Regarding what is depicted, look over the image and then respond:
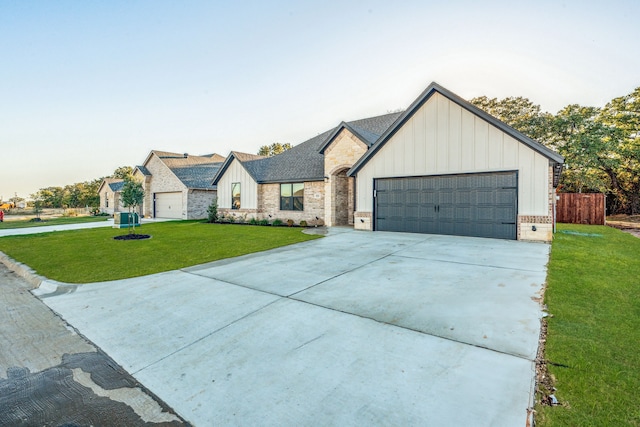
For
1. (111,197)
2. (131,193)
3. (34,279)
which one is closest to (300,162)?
(131,193)

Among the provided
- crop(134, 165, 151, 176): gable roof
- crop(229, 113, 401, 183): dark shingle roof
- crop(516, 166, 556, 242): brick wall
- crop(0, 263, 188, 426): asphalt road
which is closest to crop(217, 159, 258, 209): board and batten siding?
crop(229, 113, 401, 183): dark shingle roof

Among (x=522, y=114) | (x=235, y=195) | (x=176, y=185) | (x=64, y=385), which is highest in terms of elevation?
(x=522, y=114)

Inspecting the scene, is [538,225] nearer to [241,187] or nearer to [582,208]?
[582,208]

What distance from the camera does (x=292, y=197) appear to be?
65.2 feet

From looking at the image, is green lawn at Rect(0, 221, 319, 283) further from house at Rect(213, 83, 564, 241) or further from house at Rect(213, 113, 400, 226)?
house at Rect(213, 113, 400, 226)

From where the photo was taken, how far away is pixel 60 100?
17500 millimetres

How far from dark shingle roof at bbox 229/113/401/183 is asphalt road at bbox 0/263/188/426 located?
50.0ft

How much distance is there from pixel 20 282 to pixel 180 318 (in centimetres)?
552

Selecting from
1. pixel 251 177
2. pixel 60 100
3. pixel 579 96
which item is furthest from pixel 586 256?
pixel 60 100

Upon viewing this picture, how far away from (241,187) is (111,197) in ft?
86.7

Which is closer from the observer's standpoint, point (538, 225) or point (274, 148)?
point (538, 225)

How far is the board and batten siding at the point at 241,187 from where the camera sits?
21391mm

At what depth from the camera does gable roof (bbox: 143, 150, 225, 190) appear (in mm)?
28297

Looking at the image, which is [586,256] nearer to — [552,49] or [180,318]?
[552,49]
